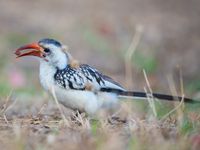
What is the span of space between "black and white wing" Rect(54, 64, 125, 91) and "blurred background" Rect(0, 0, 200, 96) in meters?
2.52

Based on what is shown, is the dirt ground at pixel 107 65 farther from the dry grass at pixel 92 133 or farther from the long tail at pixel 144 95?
the long tail at pixel 144 95

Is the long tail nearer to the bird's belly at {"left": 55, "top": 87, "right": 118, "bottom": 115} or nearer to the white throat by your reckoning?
the bird's belly at {"left": 55, "top": 87, "right": 118, "bottom": 115}

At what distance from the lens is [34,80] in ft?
32.7

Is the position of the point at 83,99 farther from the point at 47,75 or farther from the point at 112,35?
the point at 112,35

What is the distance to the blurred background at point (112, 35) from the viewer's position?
409 inches

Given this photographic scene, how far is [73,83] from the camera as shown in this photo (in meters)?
Answer: 5.89

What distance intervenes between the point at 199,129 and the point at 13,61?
5.81 metres

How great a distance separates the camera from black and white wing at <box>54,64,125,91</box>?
232 inches

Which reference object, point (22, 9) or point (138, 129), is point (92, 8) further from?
point (138, 129)

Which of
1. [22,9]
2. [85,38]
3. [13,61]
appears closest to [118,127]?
[13,61]

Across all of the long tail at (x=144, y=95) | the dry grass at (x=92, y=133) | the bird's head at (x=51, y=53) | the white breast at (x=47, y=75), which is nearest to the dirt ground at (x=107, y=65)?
the dry grass at (x=92, y=133)

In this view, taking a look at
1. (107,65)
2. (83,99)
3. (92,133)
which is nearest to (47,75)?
(83,99)

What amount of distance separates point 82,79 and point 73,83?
92 millimetres

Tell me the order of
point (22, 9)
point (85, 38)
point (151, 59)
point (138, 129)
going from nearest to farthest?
point (138, 129) → point (151, 59) → point (85, 38) → point (22, 9)
